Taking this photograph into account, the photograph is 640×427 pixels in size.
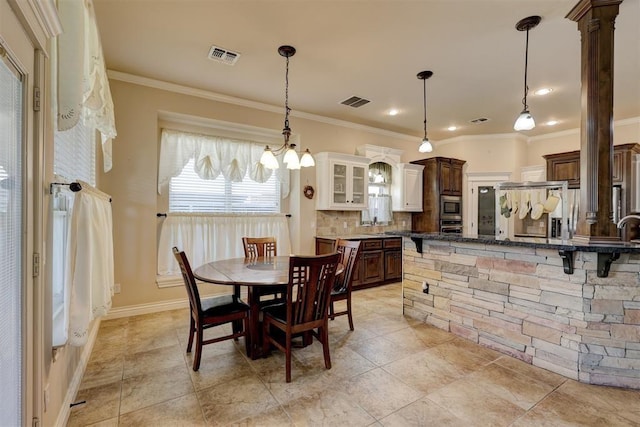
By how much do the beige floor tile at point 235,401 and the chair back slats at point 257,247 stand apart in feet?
5.38

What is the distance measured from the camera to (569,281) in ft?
7.72

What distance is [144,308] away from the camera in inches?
146

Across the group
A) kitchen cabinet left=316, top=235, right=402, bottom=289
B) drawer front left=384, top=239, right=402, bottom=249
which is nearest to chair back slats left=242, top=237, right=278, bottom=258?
kitchen cabinet left=316, top=235, right=402, bottom=289

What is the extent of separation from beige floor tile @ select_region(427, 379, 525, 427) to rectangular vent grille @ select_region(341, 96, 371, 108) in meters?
3.62

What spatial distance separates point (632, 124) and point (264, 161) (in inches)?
239

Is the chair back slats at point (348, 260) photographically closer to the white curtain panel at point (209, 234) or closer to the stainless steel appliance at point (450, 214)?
the white curtain panel at point (209, 234)

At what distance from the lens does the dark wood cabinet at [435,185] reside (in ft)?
19.5

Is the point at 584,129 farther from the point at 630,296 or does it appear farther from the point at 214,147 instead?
the point at 214,147

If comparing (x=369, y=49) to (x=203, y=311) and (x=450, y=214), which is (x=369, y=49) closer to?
(x=203, y=311)

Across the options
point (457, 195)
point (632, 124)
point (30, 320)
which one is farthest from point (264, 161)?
point (632, 124)

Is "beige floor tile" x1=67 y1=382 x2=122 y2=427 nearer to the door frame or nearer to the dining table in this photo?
the dining table

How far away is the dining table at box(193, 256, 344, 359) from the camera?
2328 millimetres

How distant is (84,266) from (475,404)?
261 centimetres

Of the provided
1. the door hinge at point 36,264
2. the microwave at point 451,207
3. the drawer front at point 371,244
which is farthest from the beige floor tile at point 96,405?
the microwave at point 451,207
